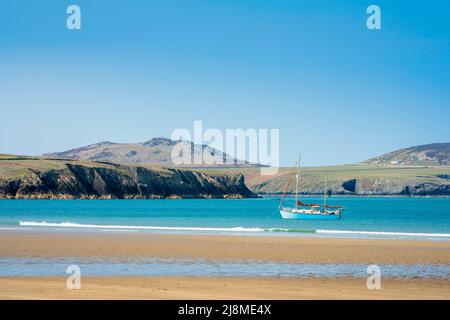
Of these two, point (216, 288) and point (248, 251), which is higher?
point (216, 288)

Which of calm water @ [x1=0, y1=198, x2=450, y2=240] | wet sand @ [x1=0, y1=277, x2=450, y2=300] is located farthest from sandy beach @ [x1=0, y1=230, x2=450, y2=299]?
calm water @ [x1=0, y1=198, x2=450, y2=240]

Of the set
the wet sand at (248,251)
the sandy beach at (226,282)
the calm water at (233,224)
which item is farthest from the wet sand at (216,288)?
the calm water at (233,224)

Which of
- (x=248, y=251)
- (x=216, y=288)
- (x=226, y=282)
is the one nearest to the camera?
(x=216, y=288)

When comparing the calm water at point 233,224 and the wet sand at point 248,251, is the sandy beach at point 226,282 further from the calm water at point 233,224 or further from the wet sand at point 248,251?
the calm water at point 233,224

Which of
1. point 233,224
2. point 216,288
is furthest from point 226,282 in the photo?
point 233,224

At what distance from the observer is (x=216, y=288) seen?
22047 millimetres

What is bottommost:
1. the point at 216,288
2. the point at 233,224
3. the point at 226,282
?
the point at 233,224

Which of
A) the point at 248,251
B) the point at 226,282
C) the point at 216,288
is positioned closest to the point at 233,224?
the point at 248,251

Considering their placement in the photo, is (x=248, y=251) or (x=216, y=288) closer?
(x=216, y=288)

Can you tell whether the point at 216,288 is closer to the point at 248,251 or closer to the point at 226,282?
the point at 226,282

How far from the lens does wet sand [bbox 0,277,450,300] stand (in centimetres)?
1964

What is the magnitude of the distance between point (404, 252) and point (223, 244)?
39.1ft

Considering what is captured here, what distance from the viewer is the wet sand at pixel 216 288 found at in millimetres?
19638

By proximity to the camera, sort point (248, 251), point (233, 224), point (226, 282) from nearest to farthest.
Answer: point (226, 282)
point (248, 251)
point (233, 224)
